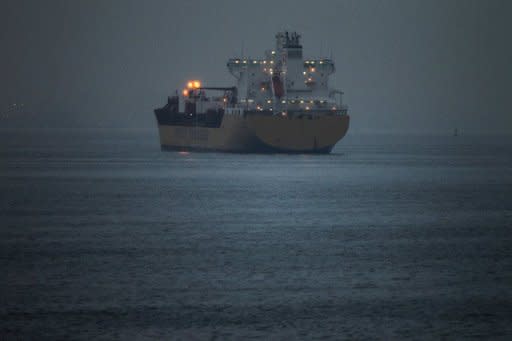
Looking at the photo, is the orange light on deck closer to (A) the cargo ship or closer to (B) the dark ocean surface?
(A) the cargo ship

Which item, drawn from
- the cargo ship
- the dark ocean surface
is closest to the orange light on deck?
the cargo ship

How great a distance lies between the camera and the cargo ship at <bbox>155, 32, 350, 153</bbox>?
246 feet

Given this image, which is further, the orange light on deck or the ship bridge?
the orange light on deck

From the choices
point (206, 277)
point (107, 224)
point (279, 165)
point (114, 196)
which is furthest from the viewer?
point (279, 165)

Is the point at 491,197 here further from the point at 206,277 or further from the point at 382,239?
the point at 206,277

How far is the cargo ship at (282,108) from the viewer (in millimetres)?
75125

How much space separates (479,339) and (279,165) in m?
57.1

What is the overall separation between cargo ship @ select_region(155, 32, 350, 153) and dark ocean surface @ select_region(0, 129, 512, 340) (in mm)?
27463

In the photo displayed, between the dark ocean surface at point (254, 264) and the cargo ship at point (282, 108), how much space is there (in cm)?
2746

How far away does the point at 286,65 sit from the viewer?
257ft

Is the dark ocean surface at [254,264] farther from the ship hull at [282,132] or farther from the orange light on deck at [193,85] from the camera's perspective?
the orange light on deck at [193,85]

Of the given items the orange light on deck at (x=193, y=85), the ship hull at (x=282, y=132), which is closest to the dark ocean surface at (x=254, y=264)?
the ship hull at (x=282, y=132)

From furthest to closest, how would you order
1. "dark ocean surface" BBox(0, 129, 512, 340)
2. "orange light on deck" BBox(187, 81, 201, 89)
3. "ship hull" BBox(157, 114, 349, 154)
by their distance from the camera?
"orange light on deck" BBox(187, 81, 201, 89), "ship hull" BBox(157, 114, 349, 154), "dark ocean surface" BBox(0, 129, 512, 340)

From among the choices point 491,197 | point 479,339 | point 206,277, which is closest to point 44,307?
point 206,277
